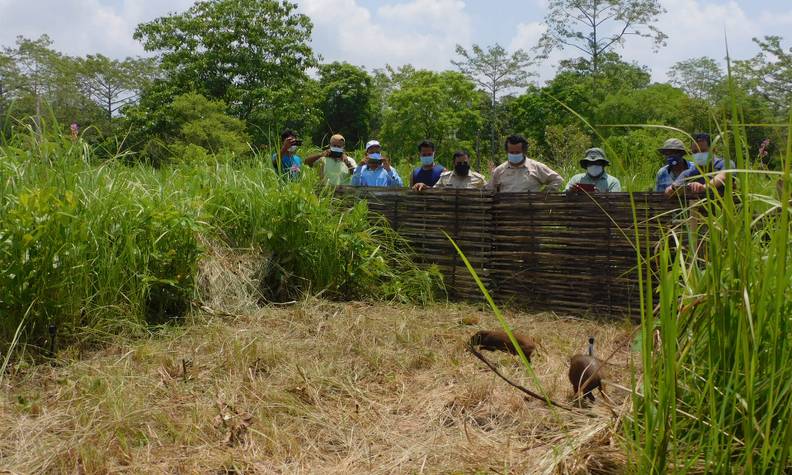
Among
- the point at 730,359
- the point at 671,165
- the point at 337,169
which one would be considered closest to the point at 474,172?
the point at 337,169

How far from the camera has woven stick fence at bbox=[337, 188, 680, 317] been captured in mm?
5430

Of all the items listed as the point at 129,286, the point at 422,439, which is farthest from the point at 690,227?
the point at 129,286

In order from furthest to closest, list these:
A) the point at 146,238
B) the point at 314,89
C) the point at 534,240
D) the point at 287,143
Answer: the point at 314,89, the point at 287,143, the point at 534,240, the point at 146,238

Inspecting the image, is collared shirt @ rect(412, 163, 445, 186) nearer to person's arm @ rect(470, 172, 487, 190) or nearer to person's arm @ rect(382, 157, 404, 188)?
person's arm @ rect(382, 157, 404, 188)

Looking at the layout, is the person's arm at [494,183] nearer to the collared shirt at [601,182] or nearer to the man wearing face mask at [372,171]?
the collared shirt at [601,182]

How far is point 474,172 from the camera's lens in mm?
6910

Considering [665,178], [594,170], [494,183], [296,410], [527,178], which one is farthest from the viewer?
[494,183]

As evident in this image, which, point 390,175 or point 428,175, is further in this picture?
point 390,175

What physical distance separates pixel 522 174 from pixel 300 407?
153 inches

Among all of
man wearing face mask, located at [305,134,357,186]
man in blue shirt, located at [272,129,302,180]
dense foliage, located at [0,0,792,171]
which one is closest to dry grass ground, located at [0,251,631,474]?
man in blue shirt, located at [272,129,302,180]

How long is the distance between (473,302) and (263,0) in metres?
25.7

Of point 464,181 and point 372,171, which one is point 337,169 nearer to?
point 372,171

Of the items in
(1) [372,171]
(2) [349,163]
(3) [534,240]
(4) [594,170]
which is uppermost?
(2) [349,163]

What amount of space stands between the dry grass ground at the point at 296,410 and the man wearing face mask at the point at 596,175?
1834 millimetres
